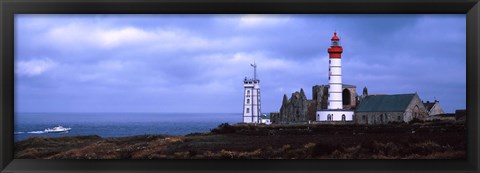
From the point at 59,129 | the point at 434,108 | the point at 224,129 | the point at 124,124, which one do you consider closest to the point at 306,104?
the point at 224,129

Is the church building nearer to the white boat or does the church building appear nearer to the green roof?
the green roof

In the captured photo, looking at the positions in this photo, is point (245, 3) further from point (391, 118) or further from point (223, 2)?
point (391, 118)

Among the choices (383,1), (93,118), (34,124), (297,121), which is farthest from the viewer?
(297,121)

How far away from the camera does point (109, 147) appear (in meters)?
4.22

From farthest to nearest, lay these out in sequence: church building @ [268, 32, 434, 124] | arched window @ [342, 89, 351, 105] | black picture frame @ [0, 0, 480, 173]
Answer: arched window @ [342, 89, 351, 105]
church building @ [268, 32, 434, 124]
black picture frame @ [0, 0, 480, 173]

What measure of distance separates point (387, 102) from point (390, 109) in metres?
0.08

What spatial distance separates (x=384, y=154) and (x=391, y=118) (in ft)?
1.39

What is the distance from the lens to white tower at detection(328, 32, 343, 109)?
4.25 meters

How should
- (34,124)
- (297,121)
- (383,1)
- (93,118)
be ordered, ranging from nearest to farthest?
(383,1), (34,124), (93,118), (297,121)

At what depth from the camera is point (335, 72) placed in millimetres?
4359

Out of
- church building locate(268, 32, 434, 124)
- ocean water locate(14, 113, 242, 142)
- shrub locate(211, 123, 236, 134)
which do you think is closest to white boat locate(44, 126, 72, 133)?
ocean water locate(14, 113, 242, 142)

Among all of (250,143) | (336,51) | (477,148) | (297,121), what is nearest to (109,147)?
(250,143)

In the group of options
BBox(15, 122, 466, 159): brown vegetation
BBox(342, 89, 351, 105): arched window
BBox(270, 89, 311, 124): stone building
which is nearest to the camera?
BBox(15, 122, 466, 159): brown vegetation

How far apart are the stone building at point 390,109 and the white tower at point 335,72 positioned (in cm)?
20
